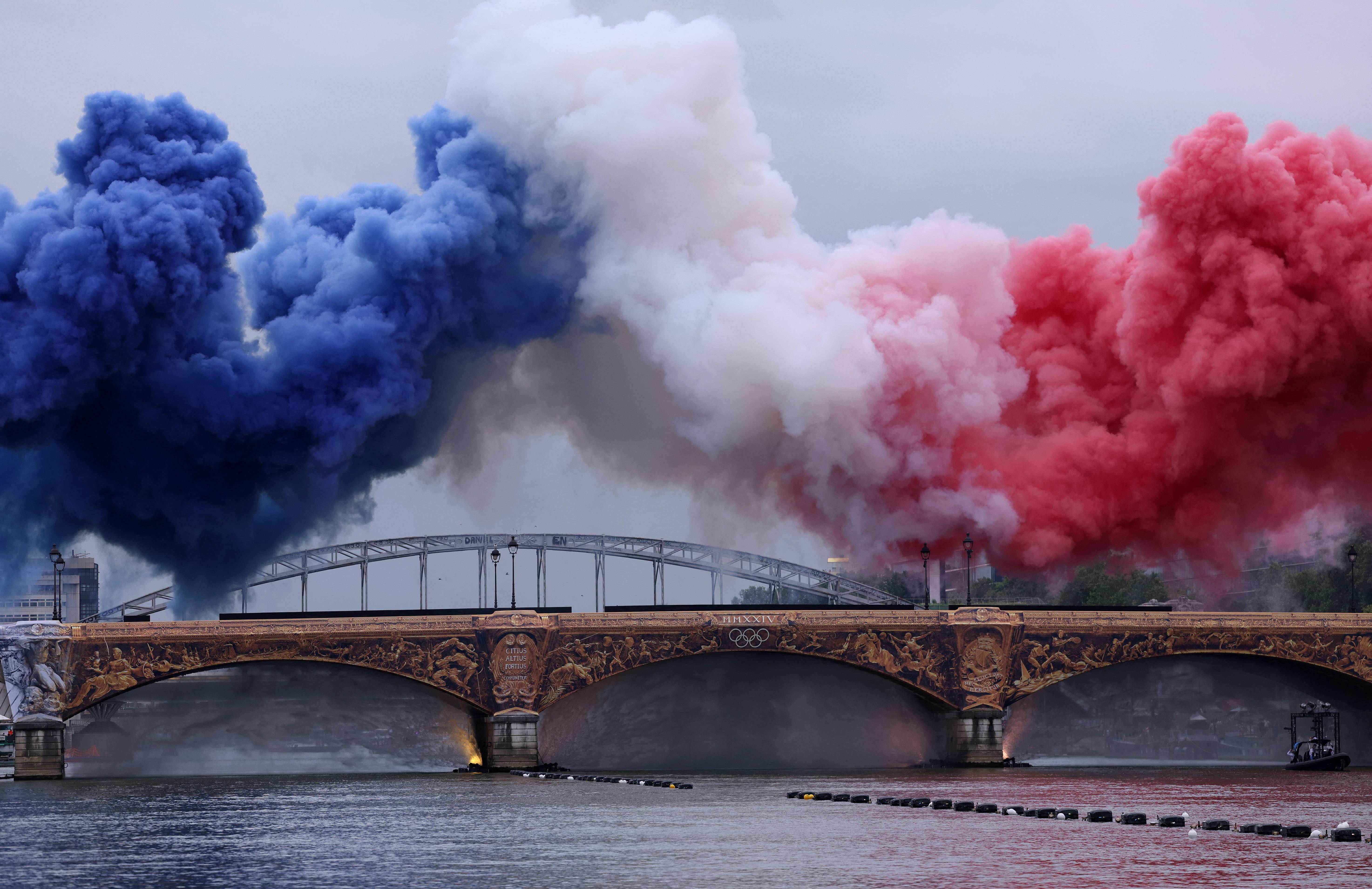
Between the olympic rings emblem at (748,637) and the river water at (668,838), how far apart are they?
13665 millimetres

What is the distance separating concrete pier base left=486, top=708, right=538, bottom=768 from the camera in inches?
3273

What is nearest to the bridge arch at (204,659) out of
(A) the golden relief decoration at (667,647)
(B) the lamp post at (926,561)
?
(A) the golden relief decoration at (667,647)

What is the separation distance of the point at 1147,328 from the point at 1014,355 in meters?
6.98

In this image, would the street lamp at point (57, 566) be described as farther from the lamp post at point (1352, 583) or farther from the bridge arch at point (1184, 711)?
the lamp post at point (1352, 583)

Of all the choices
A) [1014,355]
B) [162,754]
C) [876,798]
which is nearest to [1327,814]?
[876,798]

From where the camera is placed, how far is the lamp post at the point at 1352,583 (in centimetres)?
9550

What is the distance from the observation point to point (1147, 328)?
255 feet

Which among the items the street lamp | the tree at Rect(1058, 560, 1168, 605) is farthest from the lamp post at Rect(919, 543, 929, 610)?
the tree at Rect(1058, 560, 1168, 605)

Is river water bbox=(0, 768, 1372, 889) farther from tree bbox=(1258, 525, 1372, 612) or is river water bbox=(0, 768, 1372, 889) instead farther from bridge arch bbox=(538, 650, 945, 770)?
tree bbox=(1258, 525, 1372, 612)

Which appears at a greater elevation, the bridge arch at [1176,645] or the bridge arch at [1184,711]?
the bridge arch at [1176,645]

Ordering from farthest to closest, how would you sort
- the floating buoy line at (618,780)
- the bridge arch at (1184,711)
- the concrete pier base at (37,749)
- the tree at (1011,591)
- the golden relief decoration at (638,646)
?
the tree at (1011,591) → the bridge arch at (1184,711) → the golden relief decoration at (638,646) → the concrete pier base at (37,749) → the floating buoy line at (618,780)

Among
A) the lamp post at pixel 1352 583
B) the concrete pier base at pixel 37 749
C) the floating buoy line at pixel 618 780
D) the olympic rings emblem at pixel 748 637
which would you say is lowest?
the floating buoy line at pixel 618 780

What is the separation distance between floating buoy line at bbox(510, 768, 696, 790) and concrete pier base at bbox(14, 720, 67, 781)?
21.2m

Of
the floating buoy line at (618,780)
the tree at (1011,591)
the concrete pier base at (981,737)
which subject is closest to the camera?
the floating buoy line at (618,780)
